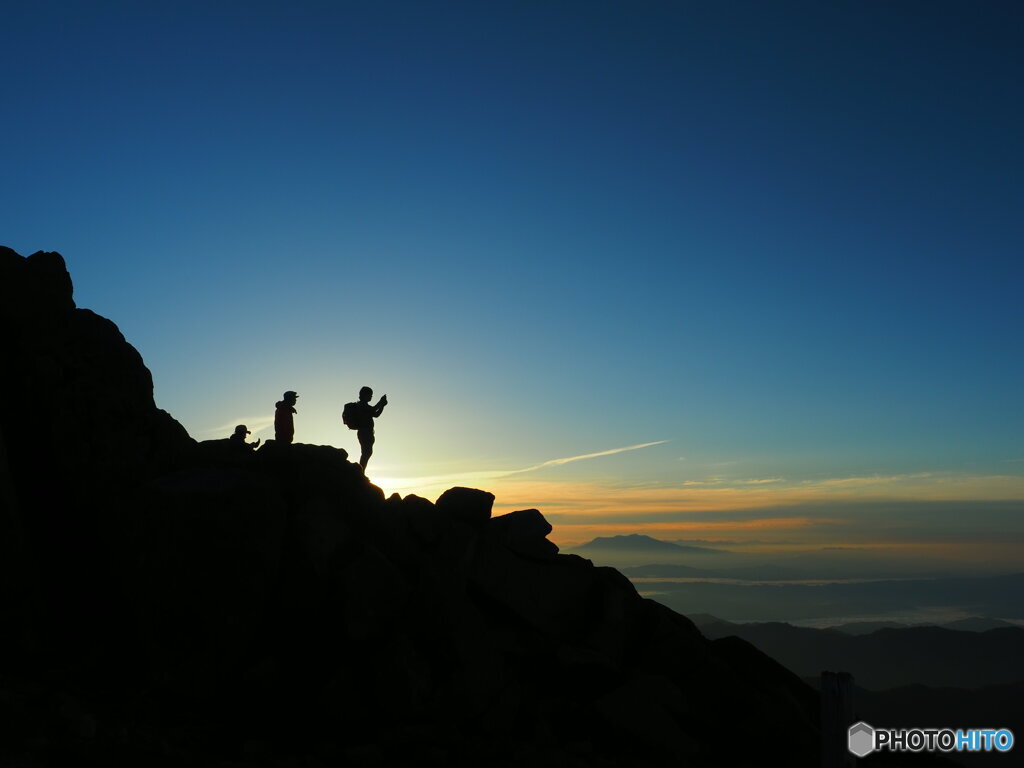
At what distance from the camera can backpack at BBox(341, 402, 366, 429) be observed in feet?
81.6

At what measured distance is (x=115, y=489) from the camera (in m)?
19.0

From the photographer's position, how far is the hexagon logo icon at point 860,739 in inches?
600

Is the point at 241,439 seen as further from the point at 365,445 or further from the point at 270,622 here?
the point at 270,622

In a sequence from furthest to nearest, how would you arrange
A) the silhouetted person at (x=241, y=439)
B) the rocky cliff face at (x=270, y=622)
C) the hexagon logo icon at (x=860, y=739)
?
the silhouetted person at (x=241, y=439) → the rocky cliff face at (x=270, y=622) → the hexagon logo icon at (x=860, y=739)

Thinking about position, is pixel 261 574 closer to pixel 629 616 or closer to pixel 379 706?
pixel 379 706

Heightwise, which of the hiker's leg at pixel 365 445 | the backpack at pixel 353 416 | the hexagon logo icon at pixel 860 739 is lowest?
the hexagon logo icon at pixel 860 739

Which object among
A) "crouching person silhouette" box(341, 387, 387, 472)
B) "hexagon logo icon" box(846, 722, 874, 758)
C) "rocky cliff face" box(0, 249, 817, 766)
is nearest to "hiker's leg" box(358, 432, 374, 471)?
"crouching person silhouette" box(341, 387, 387, 472)

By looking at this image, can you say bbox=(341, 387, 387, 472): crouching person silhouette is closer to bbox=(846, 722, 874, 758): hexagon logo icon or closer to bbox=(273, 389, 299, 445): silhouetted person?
bbox=(273, 389, 299, 445): silhouetted person

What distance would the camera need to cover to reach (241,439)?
24.8m

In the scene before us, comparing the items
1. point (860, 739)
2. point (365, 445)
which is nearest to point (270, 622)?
point (365, 445)

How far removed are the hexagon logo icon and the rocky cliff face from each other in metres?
4.54

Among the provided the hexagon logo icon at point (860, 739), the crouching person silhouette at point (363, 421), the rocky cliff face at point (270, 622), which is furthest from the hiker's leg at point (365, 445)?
the hexagon logo icon at point (860, 739)

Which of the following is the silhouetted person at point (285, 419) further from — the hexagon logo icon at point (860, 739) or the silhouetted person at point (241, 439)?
the hexagon logo icon at point (860, 739)

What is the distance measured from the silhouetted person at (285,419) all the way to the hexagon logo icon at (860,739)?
18.4m
